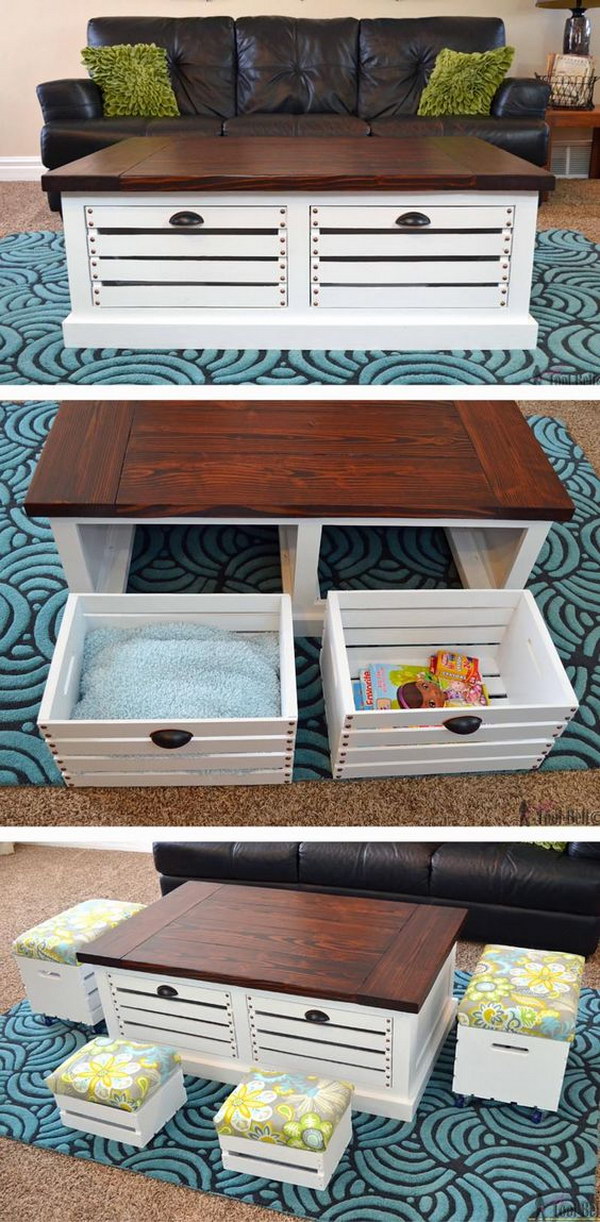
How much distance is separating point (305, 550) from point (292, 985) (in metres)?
0.77

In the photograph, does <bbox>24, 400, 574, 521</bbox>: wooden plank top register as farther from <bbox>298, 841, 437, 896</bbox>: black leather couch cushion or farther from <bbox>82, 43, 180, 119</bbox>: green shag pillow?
<bbox>82, 43, 180, 119</bbox>: green shag pillow

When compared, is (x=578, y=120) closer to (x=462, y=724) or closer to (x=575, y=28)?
(x=575, y=28)

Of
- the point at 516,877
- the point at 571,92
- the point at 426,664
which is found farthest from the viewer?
the point at 571,92

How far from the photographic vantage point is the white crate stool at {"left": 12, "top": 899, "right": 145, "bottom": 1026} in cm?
193

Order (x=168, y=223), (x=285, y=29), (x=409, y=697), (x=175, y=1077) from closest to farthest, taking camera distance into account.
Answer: (x=168, y=223)
(x=409, y=697)
(x=175, y=1077)
(x=285, y=29)

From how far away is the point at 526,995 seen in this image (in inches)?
63.7

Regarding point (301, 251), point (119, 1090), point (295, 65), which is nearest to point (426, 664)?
point (301, 251)

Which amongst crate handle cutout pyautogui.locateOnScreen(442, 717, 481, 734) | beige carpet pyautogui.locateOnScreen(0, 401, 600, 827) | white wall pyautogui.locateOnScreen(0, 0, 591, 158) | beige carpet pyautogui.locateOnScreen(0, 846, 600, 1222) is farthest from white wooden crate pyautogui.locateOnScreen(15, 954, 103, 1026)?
white wall pyautogui.locateOnScreen(0, 0, 591, 158)

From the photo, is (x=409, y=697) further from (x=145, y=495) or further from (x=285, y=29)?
(x=285, y=29)

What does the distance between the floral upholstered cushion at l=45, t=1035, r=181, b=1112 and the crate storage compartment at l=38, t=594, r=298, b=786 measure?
2.26 ft

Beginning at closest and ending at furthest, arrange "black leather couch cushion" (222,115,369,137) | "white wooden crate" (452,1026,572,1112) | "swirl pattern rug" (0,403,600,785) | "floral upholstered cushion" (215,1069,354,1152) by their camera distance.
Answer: "swirl pattern rug" (0,403,600,785) → "floral upholstered cushion" (215,1069,354,1152) → "white wooden crate" (452,1026,572,1112) → "black leather couch cushion" (222,115,369,137)

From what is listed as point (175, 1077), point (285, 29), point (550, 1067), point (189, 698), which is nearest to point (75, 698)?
point (189, 698)

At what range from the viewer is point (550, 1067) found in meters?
1.60

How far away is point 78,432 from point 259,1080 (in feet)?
3.52
